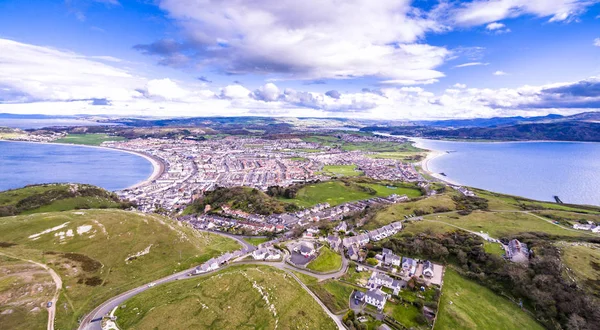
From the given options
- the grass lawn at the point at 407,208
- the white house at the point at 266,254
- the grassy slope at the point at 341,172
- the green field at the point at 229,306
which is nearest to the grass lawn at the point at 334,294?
the green field at the point at 229,306

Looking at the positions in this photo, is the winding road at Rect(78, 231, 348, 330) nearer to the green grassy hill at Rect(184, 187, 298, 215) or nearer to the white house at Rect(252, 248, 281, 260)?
the white house at Rect(252, 248, 281, 260)

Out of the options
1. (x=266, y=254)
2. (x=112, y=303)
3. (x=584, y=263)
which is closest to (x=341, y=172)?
(x=266, y=254)

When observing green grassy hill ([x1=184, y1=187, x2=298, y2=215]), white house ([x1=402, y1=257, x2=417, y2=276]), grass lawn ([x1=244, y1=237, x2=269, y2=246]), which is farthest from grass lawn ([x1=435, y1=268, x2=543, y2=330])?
green grassy hill ([x1=184, y1=187, x2=298, y2=215])

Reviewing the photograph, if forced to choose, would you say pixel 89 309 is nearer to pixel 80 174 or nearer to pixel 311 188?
pixel 311 188

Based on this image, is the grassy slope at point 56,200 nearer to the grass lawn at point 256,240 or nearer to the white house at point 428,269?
the grass lawn at point 256,240

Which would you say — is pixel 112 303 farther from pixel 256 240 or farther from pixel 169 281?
pixel 256 240

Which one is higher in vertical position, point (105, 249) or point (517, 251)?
point (517, 251)
